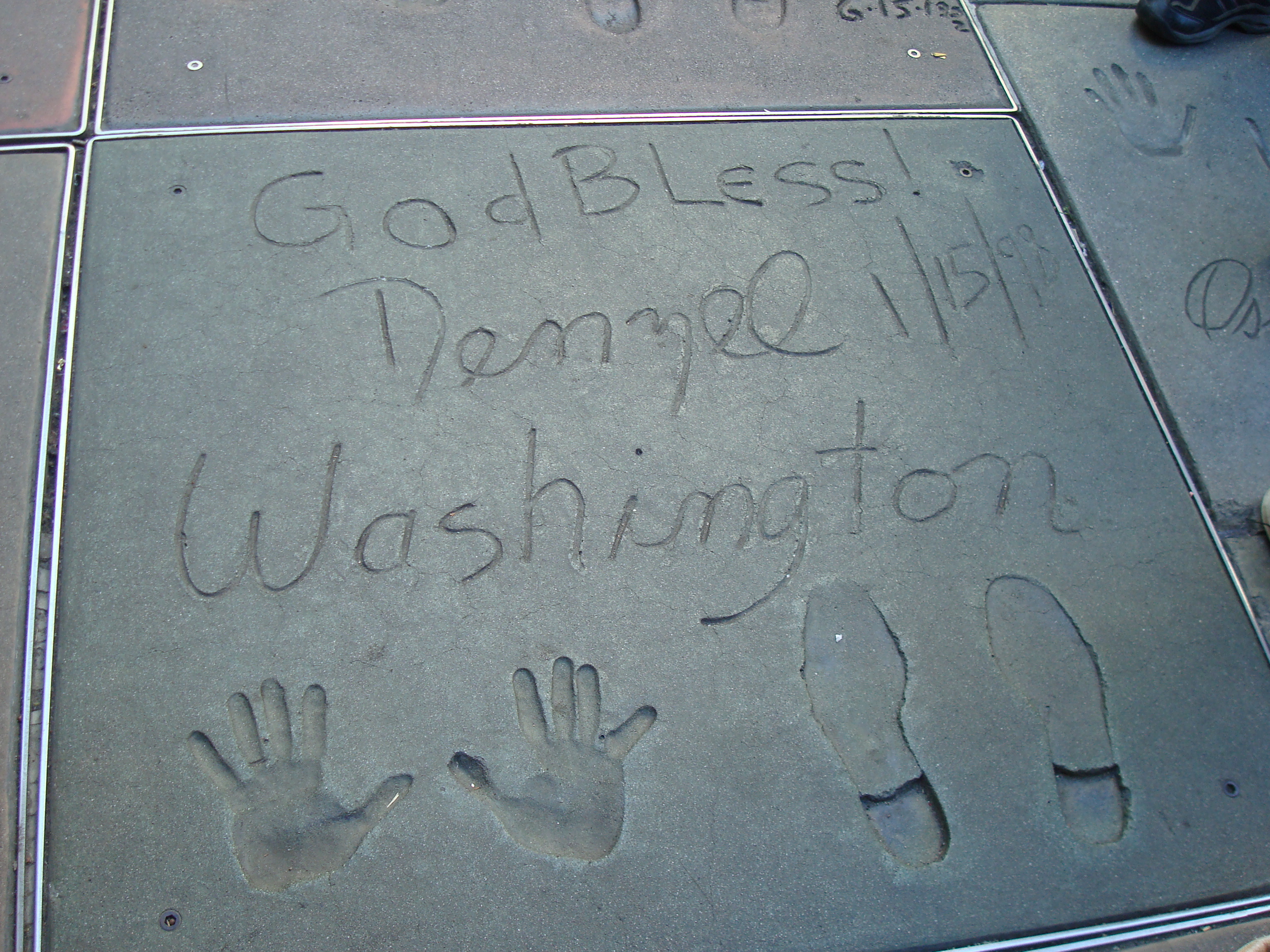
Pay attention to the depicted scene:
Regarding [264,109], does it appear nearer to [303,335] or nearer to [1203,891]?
[303,335]

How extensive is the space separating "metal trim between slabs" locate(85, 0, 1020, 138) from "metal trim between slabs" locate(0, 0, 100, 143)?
0.03 ft

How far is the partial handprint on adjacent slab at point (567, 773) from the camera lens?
4.02 feet

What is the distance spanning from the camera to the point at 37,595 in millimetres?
1327

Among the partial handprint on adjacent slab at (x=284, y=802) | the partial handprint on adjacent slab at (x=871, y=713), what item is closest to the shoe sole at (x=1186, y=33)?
the partial handprint on adjacent slab at (x=871, y=713)

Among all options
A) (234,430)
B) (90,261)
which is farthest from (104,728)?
(90,261)

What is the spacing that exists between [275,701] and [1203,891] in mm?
1330

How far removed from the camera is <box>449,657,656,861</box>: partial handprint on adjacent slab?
1227 mm

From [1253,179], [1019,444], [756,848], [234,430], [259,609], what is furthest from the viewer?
[1253,179]

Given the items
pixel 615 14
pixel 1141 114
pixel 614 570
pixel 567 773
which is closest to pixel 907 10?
pixel 1141 114

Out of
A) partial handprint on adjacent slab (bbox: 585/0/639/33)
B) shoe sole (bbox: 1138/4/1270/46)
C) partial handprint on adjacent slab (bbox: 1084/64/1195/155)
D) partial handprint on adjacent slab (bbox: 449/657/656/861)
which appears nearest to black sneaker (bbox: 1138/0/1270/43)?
shoe sole (bbox: 1138/4/1270/46)

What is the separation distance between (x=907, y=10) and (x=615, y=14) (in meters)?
0.69

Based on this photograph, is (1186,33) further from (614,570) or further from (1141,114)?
(614,570)

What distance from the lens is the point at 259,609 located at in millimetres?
1336

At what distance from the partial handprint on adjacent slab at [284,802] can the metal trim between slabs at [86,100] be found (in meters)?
1.17
